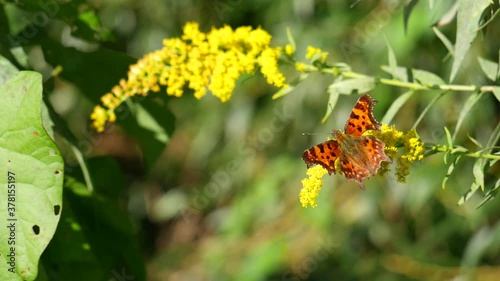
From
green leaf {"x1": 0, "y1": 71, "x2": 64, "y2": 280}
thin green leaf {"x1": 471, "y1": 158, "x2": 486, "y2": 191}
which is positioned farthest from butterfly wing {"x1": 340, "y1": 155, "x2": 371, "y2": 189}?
green leaf {"x1": 0, "y1": 71, "x2": 64, "y2": 280}

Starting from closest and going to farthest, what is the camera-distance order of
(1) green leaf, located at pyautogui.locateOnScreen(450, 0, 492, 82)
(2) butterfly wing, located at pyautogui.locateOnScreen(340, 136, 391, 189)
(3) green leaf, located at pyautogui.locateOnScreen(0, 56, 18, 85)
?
1. (2) butterfly wing, located at pyautogui.locateOnScreen(340, 136, 391, 189)
2. (1) green leaf, located at pyautogui.locateOnScreen(450, 0, 492, 82)
3. (3) green leaf, located at pyautogui.locateOnScreen(0, 56, 18, 85)

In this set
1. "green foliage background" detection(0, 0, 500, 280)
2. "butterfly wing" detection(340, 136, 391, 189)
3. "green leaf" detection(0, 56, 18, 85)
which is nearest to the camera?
"butterfly wing" detection(340, 136, 391, 189)

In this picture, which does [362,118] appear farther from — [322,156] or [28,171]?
[28,171]

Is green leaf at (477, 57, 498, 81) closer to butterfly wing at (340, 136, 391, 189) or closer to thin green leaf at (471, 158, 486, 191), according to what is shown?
thin green leaf at (471, 158, 486, 191)

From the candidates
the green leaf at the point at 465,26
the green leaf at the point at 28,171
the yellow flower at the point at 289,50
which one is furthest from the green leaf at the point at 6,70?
the green leaf at the point at 465,26

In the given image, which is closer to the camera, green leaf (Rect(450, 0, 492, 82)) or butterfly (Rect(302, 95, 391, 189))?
butterfly (Rect(302, 95, 391, 189))

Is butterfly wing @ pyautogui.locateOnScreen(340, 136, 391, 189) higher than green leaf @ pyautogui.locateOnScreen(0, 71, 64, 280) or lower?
higher
